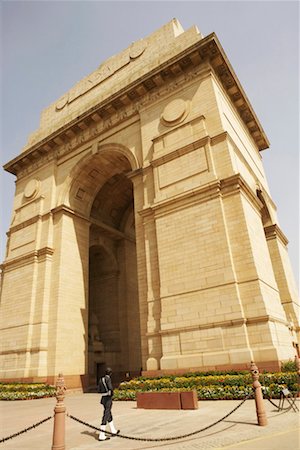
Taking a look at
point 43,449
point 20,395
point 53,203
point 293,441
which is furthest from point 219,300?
point 53,203

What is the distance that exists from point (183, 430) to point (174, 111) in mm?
15282

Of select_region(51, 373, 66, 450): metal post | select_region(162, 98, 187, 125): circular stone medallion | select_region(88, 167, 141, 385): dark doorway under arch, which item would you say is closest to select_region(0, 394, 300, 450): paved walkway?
select_region(51, 373, 66, 450): metal post

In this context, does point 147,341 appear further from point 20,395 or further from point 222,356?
point 20,395

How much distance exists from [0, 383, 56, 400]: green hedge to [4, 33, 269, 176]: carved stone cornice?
15.2 meters

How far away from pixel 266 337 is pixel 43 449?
8215mm

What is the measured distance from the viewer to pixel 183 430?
268 inches

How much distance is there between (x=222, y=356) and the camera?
11.9 meters

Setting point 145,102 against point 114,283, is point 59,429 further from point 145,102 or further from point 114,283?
point 114,283

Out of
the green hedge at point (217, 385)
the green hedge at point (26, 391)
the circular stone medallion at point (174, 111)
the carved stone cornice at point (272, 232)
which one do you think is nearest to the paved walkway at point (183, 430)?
the green hedge at point (217, 385)

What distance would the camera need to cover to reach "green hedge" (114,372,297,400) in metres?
9.84

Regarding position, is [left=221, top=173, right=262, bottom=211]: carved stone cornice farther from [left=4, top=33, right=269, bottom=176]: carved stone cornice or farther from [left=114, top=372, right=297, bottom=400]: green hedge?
[left=114, top=372, right=297, bottom=400]: green hedge

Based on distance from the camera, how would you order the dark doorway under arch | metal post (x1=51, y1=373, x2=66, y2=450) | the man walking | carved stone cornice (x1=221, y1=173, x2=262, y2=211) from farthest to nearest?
the dark doorway under arch
carved stone cornice (x1=221, y1=173, x2=262, y2=211)
the man walking
metal post (x1=51, y1=373, x2=66, y2=450)

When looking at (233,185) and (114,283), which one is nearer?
(233,185)

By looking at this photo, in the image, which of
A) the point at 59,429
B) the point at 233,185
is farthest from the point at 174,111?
the point at 59,429
